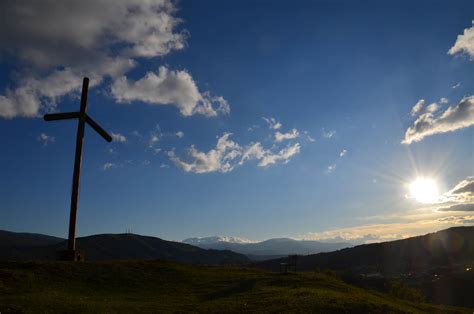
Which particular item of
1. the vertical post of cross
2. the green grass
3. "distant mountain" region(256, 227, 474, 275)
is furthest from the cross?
"distant mountain" region(256, 227, 474, 275)

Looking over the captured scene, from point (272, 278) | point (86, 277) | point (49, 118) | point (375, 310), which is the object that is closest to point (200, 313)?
point (375, 310)

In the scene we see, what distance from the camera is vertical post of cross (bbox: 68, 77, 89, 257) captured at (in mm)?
31703

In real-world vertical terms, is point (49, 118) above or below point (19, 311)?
above

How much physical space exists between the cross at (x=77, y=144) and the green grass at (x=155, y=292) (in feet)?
7.31

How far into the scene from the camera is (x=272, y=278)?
109 feet

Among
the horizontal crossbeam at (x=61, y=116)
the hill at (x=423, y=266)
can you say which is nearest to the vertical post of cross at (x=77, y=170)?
the horizontal crossbeam at (x=61, y=116)

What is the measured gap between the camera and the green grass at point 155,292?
20828 millimetres

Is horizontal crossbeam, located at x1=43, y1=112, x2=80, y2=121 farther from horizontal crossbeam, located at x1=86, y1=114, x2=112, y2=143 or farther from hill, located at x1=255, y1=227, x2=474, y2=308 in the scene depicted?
Answer: hill, located at x1=255, y1=227, x2=474, y2=308

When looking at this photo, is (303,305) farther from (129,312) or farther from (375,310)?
(129,312)

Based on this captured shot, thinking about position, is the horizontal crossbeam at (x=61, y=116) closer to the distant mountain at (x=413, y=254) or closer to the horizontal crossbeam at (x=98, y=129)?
the horizontal crossbeam at (x=98, y=129)

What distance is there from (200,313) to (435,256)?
571 ft

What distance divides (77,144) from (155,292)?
14262 mm

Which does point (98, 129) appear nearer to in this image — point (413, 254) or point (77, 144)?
point (77, 144)

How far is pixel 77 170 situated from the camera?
32.4m
